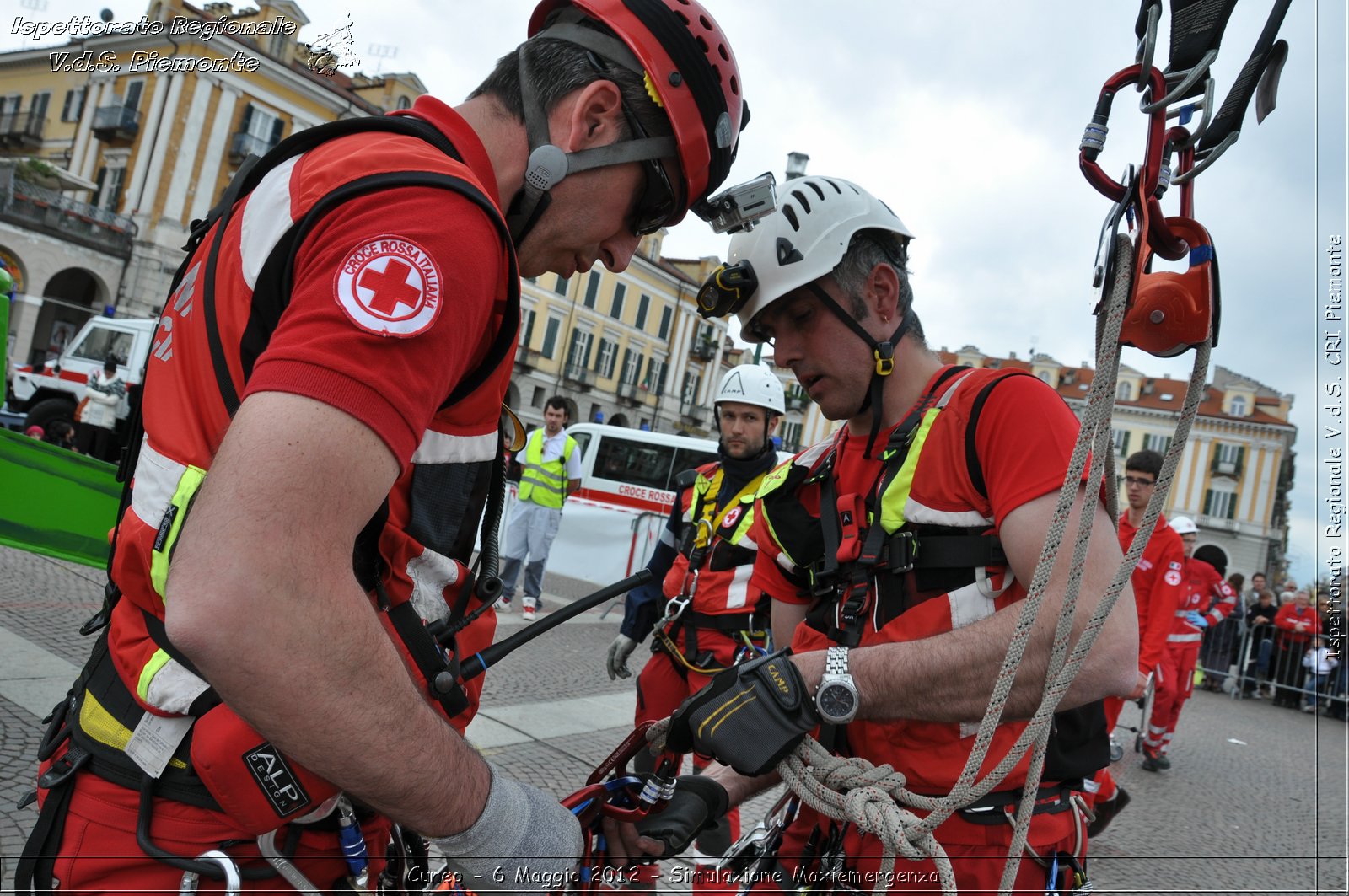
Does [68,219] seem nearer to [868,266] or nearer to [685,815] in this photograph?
[868,266]

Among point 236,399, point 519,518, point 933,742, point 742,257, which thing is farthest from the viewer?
point 519,518

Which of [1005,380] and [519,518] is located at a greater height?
[1005,380]

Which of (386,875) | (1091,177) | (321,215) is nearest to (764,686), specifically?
(386,875)

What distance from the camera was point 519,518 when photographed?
1032 cm

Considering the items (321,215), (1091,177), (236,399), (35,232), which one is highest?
(35,232)

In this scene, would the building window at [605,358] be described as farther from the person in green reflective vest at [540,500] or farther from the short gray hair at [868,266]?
the short gray hair at [868,266]

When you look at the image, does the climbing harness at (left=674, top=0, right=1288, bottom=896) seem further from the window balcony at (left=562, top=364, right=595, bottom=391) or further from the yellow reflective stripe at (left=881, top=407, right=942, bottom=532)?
the window balcony at (left=562, top=364, right=595, bottom=391)

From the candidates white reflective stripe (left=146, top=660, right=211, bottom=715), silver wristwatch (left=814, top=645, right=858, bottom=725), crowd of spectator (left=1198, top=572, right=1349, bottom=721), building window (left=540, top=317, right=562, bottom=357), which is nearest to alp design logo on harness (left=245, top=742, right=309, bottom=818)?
white reflective stripe (left=146, top=660, right=211, bottom=715)

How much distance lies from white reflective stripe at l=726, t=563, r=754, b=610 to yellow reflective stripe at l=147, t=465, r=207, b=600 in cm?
342

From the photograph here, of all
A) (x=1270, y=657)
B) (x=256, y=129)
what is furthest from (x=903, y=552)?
(x=256, y=129)

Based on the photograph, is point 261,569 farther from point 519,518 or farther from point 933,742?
point 519,518

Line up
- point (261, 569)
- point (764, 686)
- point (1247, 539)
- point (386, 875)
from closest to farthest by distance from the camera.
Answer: point (261, 569), point (386, 875), point (764, 686), point (1247, 539)

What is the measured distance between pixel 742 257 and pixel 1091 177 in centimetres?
119

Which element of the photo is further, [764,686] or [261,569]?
[764,686]
